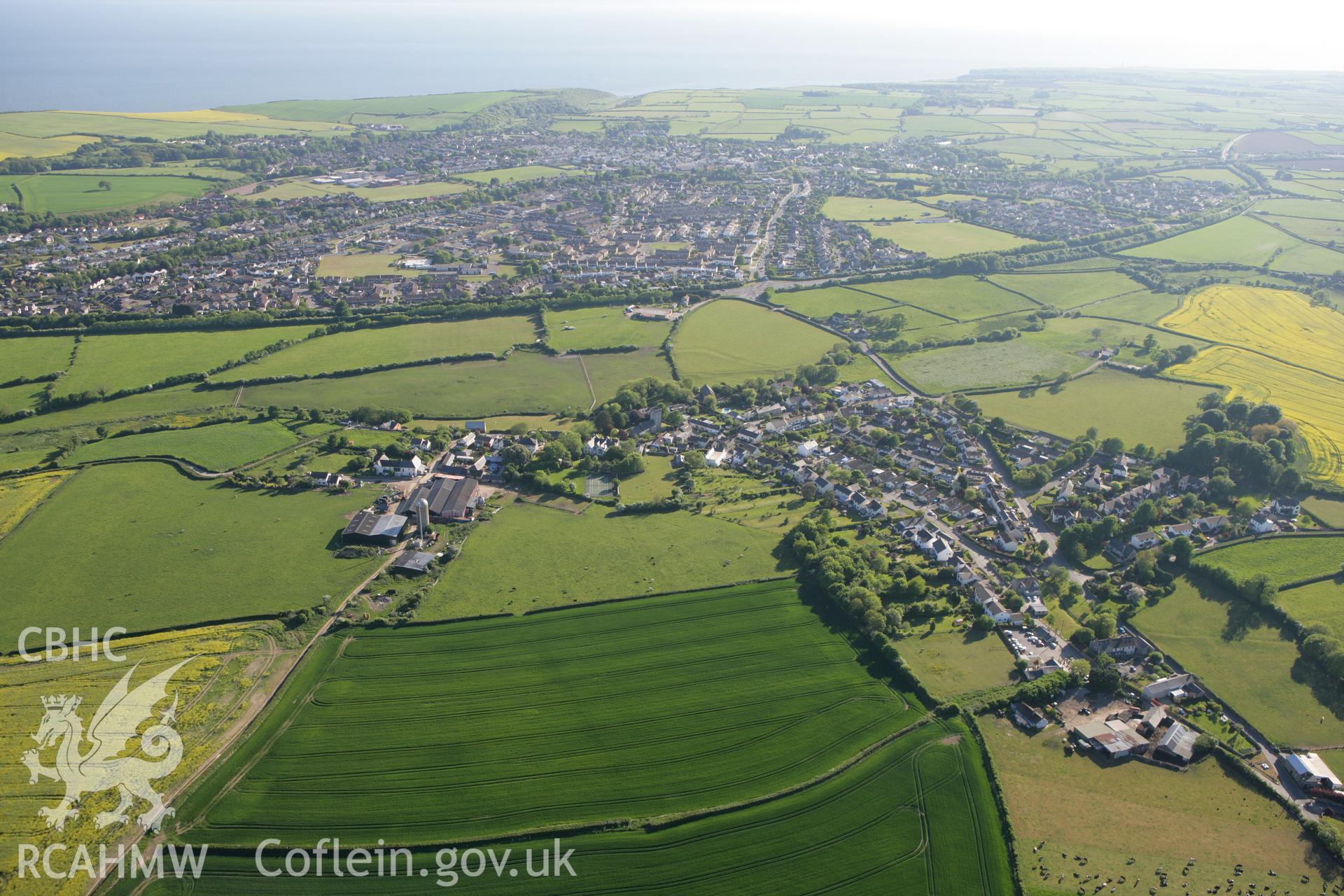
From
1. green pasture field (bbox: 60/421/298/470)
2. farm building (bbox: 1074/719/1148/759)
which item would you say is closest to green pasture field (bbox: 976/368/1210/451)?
farm building (bbox: 1074/719/1148/759)

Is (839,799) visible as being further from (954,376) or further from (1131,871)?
(954,376)

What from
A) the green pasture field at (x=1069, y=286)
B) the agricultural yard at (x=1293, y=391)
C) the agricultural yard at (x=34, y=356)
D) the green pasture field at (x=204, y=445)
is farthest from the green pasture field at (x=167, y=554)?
the green pasture field at (x=1069, y=286)

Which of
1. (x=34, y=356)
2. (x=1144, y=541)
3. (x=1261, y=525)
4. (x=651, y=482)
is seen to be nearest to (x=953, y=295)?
(x=1261, y=525)

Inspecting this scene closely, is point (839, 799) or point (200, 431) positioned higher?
point (200, 431)

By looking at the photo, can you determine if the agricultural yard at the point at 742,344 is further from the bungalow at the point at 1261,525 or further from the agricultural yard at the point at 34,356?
the agricultural yard at the point at 34,356

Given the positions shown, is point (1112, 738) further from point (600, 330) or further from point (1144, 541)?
point (600, 330)

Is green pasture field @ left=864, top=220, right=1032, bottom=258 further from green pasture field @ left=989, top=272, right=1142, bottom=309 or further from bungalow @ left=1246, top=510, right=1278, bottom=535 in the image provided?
bungalow @ left=1246, top=510, right=1278, bottom=535

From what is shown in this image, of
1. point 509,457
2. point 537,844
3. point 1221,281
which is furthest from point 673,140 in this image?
point 537,844
